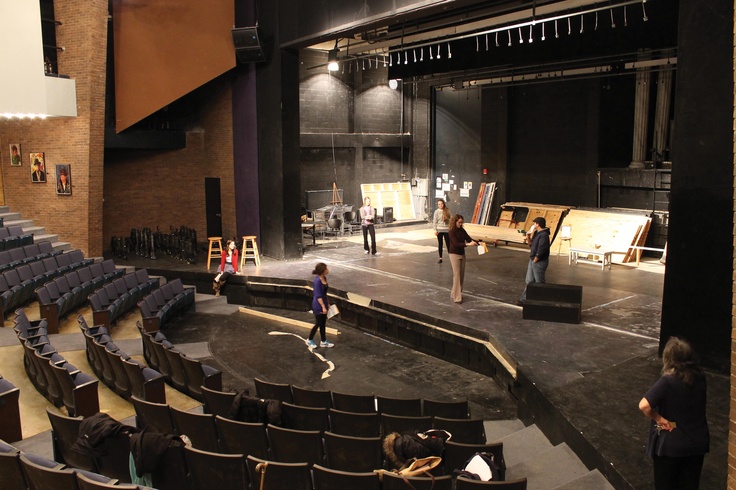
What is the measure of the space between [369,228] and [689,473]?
35.6ft

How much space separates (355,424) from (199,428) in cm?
131

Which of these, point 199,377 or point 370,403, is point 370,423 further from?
point 199,377

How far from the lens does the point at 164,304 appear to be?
1115 centimetres

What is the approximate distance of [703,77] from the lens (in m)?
6.88

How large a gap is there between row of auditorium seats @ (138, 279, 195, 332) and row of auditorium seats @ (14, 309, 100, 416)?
207cm

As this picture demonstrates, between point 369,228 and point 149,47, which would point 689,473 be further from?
point 149,47

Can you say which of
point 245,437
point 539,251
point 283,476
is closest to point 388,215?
point 539,251

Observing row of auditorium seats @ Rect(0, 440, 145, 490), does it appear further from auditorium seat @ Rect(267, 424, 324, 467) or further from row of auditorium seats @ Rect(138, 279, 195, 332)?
row of auditorium seats @ Rect(138, 279, 195, 332)

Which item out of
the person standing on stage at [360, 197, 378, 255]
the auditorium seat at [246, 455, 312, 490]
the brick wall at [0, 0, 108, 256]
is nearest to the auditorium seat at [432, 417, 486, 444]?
the auditorium seat at [246, 455, 312, 490]

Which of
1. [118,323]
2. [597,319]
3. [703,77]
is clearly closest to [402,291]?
[597,319]

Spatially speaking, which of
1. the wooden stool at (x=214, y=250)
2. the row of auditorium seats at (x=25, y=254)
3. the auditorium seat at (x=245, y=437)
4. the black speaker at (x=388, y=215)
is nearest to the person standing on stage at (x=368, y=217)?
the wooden stool at (x=214, y=250)

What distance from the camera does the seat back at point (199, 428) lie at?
527 cm

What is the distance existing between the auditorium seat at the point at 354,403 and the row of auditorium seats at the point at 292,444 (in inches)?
34.1

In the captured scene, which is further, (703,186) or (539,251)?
(539,251)
